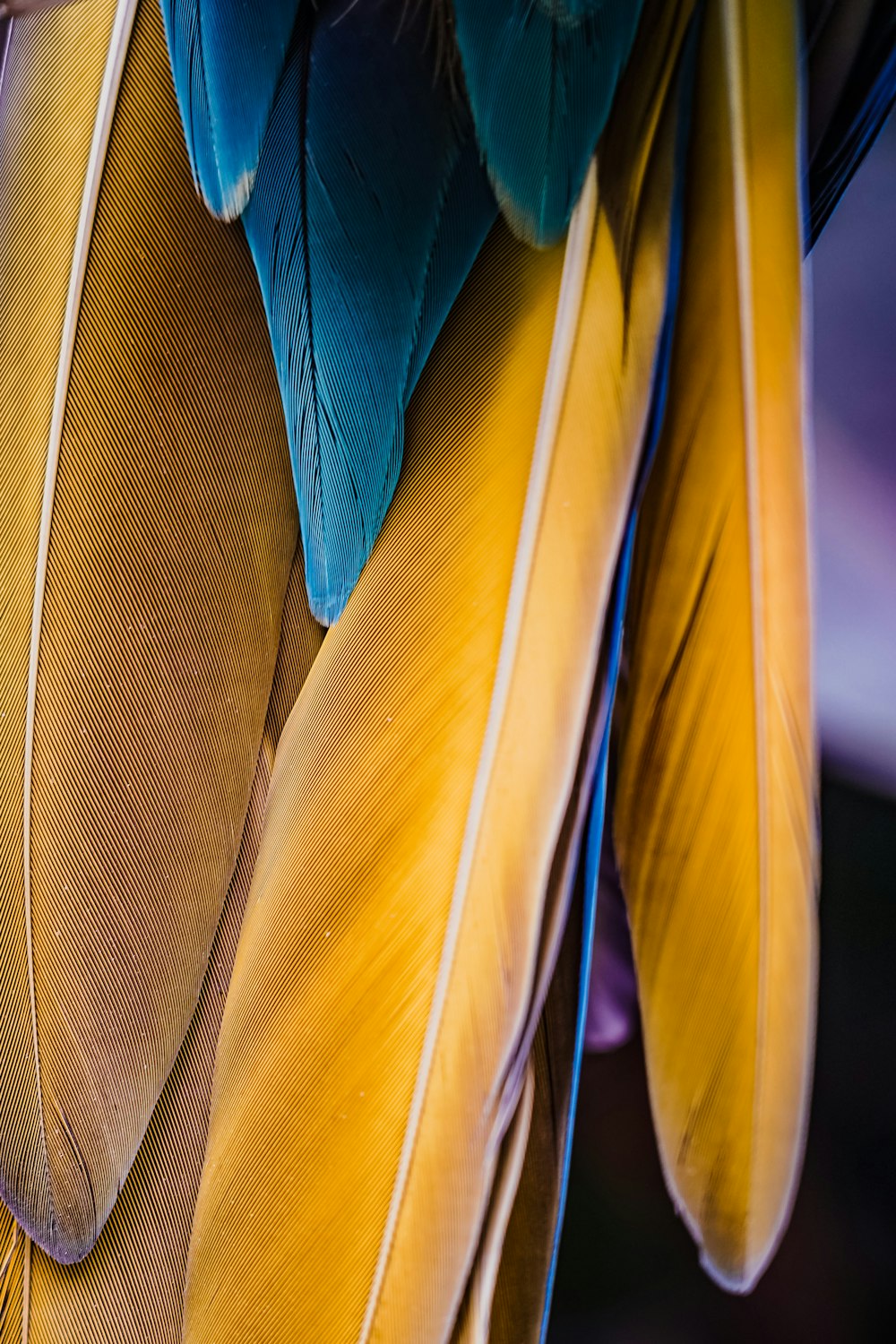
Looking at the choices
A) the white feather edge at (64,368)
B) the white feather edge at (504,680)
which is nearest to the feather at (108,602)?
the white feather edge at (64,368)

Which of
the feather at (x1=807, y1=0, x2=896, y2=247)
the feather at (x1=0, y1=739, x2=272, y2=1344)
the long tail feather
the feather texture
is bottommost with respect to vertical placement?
the feather at (x1=0, y1=739, x2=272, y2=1344)

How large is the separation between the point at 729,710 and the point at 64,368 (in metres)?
0.37

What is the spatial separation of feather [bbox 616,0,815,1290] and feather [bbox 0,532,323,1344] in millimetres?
183

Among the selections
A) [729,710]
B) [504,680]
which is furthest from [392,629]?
[729,710]

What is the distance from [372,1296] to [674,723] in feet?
1.01

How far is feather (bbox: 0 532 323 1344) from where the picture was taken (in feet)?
1.38

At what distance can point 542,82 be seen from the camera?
1.07 feet

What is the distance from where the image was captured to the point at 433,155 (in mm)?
351

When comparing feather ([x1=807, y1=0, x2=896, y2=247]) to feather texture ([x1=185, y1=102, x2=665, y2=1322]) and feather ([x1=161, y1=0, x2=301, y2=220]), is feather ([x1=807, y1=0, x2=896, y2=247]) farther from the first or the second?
feather ([x1=161, y1=0, x2=301, y2=220])

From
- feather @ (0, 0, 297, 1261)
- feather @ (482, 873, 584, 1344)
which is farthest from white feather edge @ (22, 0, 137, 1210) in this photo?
feather @ (482, 873, 584, 1344)

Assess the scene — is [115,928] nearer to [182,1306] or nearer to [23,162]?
[182,1306]

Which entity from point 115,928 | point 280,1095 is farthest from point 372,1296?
point 115,928

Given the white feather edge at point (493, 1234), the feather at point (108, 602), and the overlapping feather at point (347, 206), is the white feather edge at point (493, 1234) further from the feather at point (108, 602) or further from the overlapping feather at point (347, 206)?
the overlapping feather at point (347, 206)

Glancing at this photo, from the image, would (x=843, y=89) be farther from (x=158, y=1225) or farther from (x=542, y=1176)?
(x=158, y=1225)
